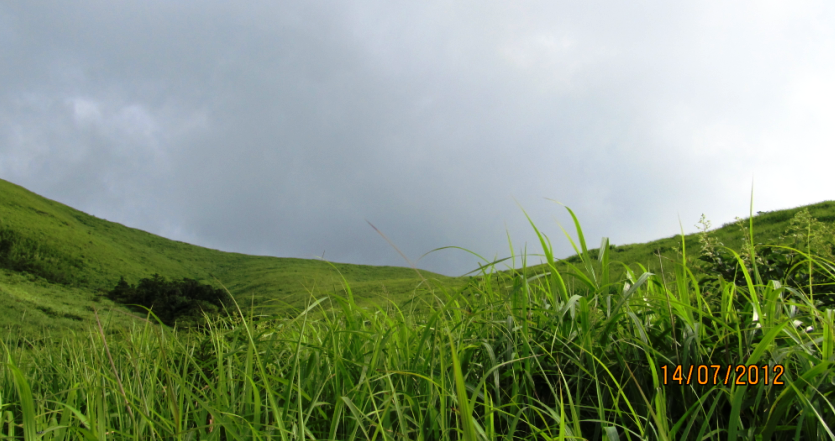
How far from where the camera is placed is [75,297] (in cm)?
1766

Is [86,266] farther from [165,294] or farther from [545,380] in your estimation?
[545,380]

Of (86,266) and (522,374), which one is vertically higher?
(86,266)

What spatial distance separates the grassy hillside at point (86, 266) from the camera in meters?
14.8

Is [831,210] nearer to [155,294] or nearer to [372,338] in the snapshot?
[372,338]

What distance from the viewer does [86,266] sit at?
75.0 feet

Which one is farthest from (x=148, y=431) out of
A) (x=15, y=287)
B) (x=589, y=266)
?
(x=15, y=287)

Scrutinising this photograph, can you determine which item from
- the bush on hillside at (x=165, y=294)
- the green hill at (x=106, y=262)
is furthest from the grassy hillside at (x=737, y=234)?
the bush on hillside at (x=165, y=294)

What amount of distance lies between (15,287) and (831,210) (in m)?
29.3

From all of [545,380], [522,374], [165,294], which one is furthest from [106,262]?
[545,380]

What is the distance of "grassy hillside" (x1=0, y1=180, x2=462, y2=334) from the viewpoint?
Answer: 581 inches
